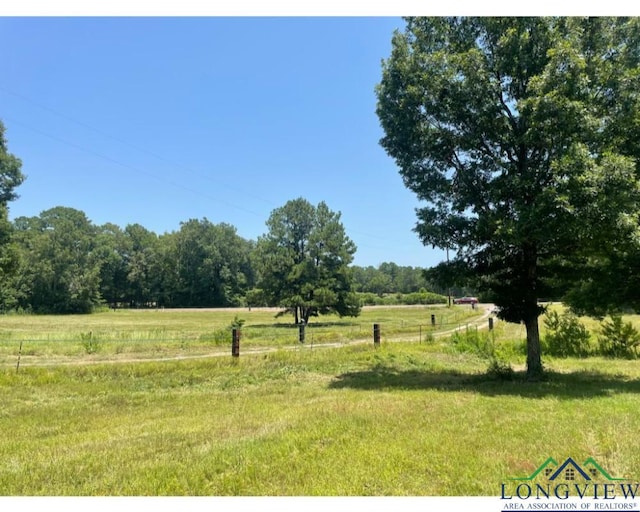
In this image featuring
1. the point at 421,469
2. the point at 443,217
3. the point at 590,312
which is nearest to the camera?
the point at 421,469

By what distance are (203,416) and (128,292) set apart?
9176 centimetres

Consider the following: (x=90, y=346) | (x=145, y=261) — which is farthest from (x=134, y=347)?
(x=145, y=261)

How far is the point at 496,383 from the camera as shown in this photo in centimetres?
1036

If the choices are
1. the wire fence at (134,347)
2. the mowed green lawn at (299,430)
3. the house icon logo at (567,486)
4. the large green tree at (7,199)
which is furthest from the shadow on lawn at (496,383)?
the large green tree at (7,199)

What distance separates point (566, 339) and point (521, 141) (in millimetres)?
11816

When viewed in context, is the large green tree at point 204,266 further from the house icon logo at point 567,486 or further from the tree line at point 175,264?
the house icon logo at point 567,486

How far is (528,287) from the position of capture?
421 inches

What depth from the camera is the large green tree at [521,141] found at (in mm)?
8531

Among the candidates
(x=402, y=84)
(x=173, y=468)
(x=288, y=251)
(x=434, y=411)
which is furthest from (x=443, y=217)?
(x=288, y=251)

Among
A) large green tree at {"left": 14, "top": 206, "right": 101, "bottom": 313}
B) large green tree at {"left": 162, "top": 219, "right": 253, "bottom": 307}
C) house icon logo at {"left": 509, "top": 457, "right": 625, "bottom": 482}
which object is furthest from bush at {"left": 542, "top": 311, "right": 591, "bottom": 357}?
large green tree at {"left": 162, "top": 219, "right": 253, "bottom": 307}

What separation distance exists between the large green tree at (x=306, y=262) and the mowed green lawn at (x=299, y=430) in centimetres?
2056

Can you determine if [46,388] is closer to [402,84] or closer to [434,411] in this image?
[434,411]

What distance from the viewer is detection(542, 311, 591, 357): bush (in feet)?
56.3

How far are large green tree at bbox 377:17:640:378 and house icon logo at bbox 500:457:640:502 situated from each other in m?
5.58
